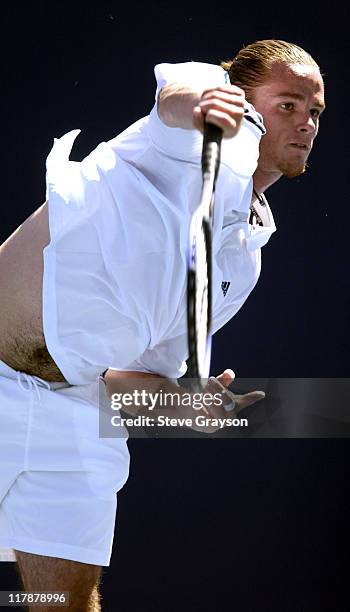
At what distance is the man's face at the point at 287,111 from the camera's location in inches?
96.4

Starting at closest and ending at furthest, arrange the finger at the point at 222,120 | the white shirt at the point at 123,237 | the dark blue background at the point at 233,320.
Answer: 1. the finger at the point at 222,120
2. the white shirt at the point at 123,237
3. the dark blue background at the point at 233,320

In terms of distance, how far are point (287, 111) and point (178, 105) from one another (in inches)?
21.3

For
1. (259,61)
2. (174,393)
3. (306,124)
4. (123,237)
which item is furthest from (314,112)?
(174,393)

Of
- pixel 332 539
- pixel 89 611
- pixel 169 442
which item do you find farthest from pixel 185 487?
pixel 89 611

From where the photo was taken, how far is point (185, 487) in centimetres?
348

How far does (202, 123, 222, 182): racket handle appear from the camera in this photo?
1622 mm

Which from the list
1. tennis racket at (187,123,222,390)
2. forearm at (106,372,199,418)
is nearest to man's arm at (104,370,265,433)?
forearm at (106,372,199,418)

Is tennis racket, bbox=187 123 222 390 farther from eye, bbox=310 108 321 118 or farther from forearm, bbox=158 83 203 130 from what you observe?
eye, bbox=310 108 321 118

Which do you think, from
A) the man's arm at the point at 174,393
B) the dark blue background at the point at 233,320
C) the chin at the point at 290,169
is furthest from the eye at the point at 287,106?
the dark blue background at the point at 233,320

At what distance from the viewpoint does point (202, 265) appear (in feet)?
5.33

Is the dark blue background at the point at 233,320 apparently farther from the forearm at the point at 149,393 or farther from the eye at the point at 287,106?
the eye at the point at 287,106

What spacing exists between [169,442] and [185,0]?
4.47ft

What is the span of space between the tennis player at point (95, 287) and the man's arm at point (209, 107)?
0.36ft

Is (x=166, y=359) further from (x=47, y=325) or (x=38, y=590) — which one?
(x=38, y=590)
